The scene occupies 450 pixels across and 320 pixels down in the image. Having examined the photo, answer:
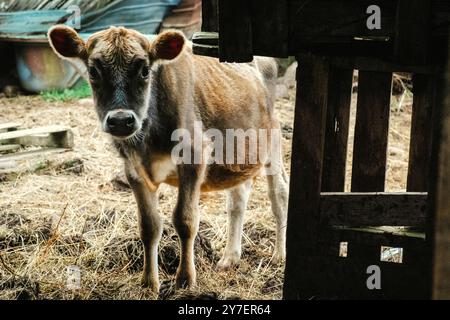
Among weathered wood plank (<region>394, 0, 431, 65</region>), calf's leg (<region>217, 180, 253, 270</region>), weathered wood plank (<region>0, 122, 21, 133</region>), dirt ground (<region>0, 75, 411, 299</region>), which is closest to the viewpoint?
weathered wood plank (<region>394, 0, 431, 65</region>)

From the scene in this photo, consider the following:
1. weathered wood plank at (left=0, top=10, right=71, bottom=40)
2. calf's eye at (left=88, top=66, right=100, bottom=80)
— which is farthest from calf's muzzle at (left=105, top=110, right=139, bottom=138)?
weathered wood plank at (left=0, top=10, right=71, bottom=40)

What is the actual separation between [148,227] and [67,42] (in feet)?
5.24

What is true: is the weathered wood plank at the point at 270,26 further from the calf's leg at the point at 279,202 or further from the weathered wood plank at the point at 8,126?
the weathered wood plank at the point at 8,126

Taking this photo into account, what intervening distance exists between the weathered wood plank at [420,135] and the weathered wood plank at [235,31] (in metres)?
1.42

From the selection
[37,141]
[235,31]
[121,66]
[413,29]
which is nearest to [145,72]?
[121,66]

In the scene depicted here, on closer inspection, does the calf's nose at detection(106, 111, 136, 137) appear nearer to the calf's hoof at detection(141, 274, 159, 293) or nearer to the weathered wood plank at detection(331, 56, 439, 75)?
the calf's hoof at detection(141, 274, 159, 293)

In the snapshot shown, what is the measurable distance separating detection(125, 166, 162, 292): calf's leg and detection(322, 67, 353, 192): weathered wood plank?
1.73 metres

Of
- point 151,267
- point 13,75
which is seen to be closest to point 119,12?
point 13,75

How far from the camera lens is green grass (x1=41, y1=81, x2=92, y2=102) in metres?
13.3

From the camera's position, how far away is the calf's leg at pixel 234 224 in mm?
6656

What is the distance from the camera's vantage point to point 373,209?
4492 mm

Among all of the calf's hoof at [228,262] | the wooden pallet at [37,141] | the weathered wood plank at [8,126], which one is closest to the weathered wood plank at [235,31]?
the calf's hoof at [228,262]

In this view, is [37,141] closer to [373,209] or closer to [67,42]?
[67,42]
